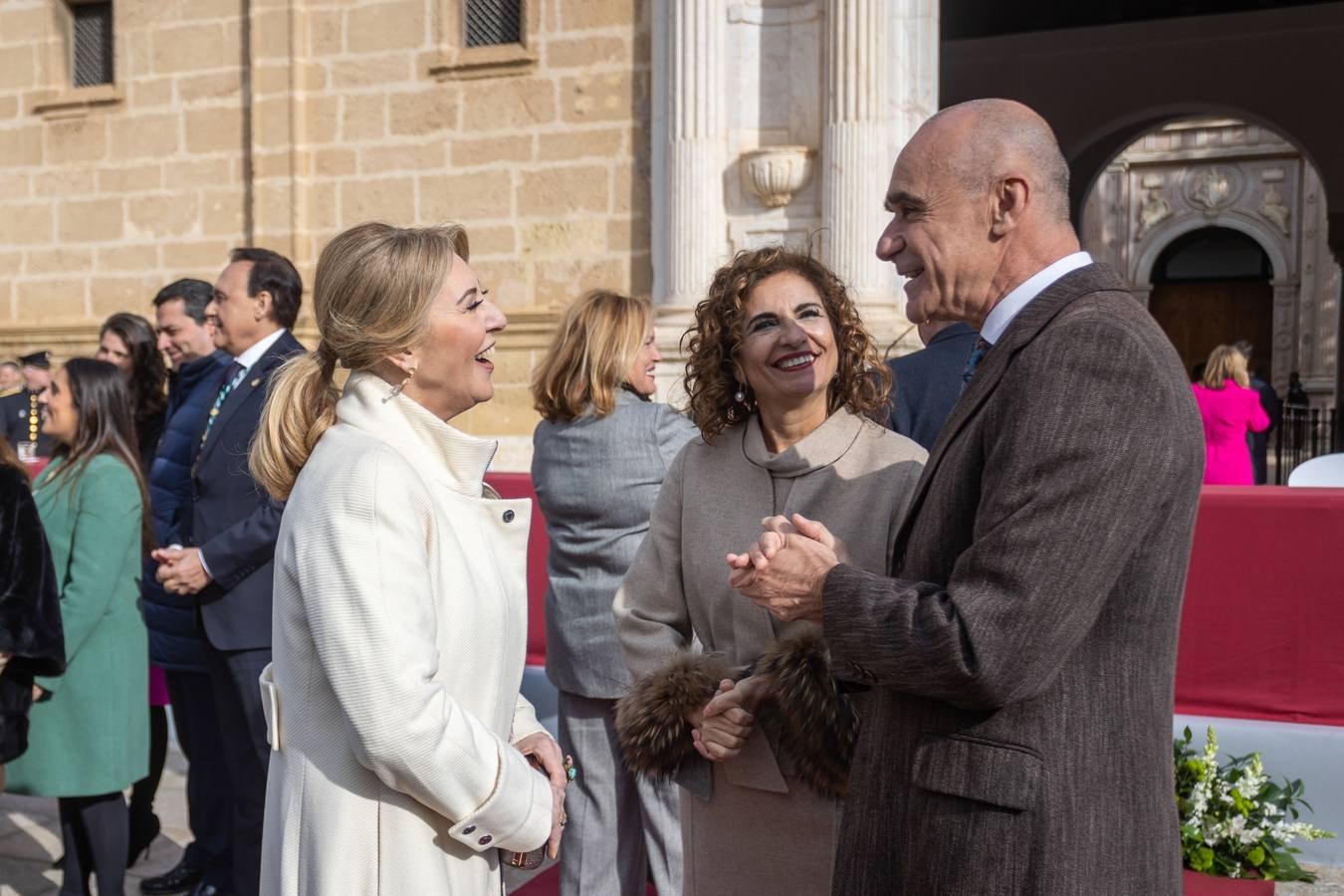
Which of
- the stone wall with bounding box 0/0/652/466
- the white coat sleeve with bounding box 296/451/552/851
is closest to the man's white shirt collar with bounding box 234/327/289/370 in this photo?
the white coat sleeve with bounding box 296/451/552/851

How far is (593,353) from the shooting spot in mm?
4070

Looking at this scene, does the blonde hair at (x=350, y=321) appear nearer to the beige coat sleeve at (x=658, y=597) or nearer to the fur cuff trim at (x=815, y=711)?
the beige coat sleeve at (x=658, y=597)

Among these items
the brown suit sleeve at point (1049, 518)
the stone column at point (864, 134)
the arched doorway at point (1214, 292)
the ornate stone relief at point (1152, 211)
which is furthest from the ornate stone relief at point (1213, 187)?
the brown suit sleeve at point (1049, 518)

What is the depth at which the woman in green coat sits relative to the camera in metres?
4.12

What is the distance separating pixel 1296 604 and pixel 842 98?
414 cm

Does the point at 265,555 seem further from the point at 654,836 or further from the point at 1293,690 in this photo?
the point at 1293,690

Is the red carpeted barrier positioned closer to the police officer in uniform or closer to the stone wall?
the stone wall

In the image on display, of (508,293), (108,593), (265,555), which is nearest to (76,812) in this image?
(108,593)

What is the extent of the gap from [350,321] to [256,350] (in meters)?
2.24

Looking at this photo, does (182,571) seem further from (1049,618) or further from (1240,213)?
(1240,213)

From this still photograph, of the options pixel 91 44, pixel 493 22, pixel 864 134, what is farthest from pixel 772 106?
pixel 91 44

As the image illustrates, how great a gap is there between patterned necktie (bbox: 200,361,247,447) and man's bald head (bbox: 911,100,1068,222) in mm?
3032

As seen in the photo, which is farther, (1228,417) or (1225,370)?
(1225,370)

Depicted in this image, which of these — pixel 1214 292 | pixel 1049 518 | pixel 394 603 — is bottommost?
pixel 394 603
